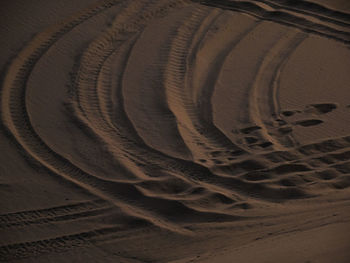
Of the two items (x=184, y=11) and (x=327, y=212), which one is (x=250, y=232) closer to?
(x=327, y=212)

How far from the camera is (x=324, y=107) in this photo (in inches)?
155

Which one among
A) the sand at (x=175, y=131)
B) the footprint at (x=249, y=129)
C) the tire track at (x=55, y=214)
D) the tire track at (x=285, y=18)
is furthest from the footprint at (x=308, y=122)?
the tire track at (x=55, y=214)

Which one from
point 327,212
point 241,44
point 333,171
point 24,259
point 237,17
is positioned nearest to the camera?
point 24,259

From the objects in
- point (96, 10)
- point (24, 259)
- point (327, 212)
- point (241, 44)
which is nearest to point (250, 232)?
point (327, 212)

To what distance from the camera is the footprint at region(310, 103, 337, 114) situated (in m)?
3.91

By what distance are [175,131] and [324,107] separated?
5.03ft

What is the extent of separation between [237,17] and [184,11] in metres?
0.67

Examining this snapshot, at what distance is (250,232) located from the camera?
301 cm

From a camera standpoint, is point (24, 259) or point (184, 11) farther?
point (184, 11)

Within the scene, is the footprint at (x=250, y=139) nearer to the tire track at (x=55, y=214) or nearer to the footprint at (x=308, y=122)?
the footprint at (x=308, y=122)

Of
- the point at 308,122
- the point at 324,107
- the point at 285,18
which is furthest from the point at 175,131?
the point at 285,18

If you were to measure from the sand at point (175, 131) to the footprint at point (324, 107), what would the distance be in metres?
0.01

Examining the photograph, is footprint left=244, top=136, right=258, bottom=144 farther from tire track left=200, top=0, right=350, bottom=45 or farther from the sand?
tire track left=200, top=0, right=350, bottom=45

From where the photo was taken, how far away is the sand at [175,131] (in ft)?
9.91
